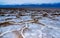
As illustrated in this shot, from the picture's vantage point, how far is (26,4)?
136 inches

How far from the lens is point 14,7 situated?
11.6 ft

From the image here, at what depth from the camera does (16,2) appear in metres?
3.43

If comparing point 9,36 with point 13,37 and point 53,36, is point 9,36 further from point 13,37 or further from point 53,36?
point 53,36

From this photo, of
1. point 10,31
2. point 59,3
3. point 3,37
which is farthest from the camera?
point 59,3

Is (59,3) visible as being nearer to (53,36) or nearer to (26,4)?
(26,4)

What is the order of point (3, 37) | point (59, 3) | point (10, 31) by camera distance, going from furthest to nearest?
point (59, 3)
point (10, 31)
point (3, 37)

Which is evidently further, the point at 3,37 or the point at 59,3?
the point at 59,3

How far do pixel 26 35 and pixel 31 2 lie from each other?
2.23 m

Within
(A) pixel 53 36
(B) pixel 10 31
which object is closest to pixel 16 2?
(B) pixel 10 31

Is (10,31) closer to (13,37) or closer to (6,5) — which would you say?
(13,37)

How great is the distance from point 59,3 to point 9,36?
2.44 meters

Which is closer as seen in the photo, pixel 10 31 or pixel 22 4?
pixel 10 31

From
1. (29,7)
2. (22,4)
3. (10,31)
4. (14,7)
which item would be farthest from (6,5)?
Result: (10,31)

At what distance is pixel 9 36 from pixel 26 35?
188 millimetres
